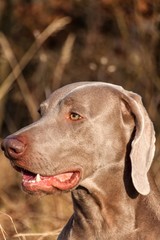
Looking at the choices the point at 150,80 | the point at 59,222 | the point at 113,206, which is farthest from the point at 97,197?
the point at 150,80

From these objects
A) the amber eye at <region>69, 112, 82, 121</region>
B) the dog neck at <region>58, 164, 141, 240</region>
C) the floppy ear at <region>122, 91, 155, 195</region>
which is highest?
the amber eye at <region>69, 112, 82, 121</region>

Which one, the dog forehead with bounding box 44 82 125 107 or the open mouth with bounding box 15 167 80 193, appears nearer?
the open mouth with bounding box 15 167 80 193

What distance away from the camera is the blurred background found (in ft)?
28.2

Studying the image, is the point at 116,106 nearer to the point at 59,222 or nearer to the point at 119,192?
the point at 119,192

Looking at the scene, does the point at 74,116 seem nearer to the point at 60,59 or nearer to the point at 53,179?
the point at 53,179

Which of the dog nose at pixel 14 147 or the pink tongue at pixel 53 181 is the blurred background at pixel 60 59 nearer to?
the pink tongue at pixel 53 181

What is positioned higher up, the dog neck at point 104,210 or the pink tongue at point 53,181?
the pink tongue at point 53,181

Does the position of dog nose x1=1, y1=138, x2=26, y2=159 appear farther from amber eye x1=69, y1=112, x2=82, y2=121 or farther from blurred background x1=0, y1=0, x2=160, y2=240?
blurred background x1=0, y1=0, x2=160, y2=240

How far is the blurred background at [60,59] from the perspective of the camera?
8.59 m

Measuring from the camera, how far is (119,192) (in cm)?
579

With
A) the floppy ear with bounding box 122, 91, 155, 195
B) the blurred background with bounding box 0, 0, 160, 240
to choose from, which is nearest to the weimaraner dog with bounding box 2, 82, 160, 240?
the floppy ear with bounding box 122, 91, 155, 195

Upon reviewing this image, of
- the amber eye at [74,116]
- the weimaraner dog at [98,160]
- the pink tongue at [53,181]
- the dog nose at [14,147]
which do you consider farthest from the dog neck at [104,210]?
the dog nose at [14,147]

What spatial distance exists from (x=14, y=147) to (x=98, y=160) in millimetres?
548

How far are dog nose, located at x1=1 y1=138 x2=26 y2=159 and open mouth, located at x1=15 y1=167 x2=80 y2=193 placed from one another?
156 mm
